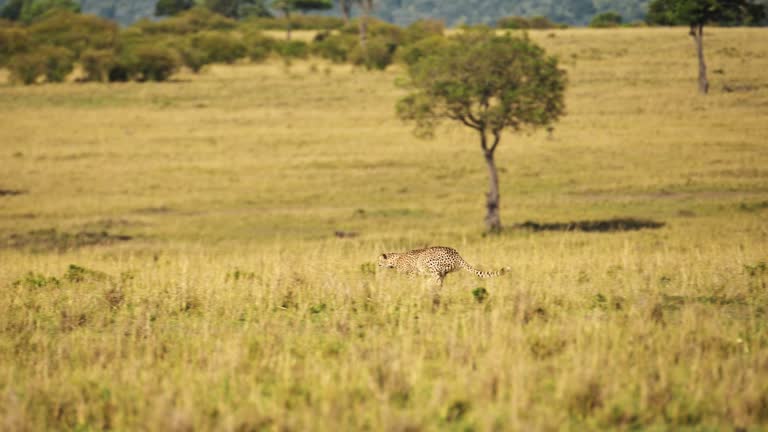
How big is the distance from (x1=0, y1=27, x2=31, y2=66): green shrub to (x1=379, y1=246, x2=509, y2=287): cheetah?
236ft

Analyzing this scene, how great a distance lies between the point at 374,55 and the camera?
75.2 metres

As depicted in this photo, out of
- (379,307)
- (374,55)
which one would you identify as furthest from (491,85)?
(374,55)

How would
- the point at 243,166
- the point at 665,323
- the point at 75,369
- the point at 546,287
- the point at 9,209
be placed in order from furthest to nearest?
1. the point at 243,166
2. the point at 9,209
3. the point at 546,287
4. the point at 665,323
5. the point at 75,369

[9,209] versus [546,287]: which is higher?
[546,287]

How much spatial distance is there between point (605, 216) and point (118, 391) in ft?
78.9

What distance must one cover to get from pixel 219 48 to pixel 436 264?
75.5m

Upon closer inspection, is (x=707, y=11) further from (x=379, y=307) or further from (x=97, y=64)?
(x=379, y=307)

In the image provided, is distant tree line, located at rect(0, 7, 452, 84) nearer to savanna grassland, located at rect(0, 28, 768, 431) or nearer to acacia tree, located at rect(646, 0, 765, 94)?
acacia tree, located at rect(646, 0, 765, 94)

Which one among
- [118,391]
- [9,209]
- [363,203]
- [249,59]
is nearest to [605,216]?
[363,203]

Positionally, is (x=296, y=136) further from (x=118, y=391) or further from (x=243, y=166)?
(x=118, y=391)

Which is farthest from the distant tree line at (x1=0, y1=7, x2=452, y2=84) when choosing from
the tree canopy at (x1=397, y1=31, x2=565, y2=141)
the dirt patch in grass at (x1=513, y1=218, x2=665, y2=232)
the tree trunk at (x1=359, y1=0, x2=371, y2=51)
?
the dirt patch in grass at (x1=513, y1=218, x2=665, y2=232)

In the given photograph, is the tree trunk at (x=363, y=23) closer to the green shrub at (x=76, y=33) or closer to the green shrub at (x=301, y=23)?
the green shrub at (x=76, y=33)

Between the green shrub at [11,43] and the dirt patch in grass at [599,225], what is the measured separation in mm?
60224

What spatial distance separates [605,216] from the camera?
2844 cm
